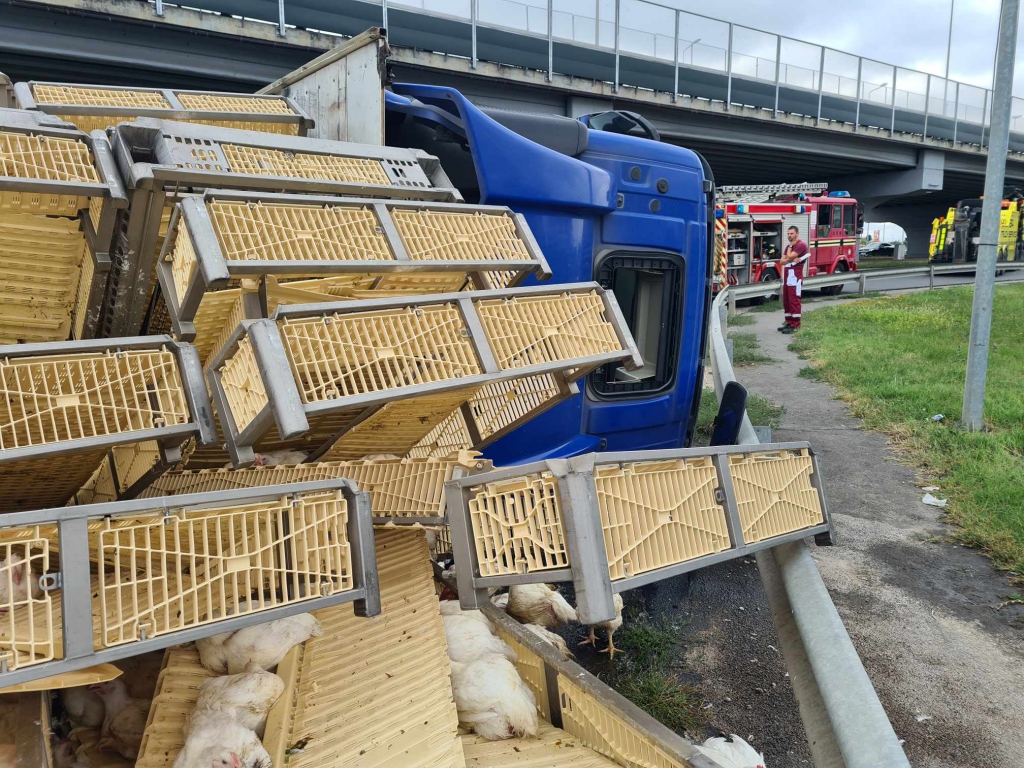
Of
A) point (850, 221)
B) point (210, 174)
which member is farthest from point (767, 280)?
point (210, 174)

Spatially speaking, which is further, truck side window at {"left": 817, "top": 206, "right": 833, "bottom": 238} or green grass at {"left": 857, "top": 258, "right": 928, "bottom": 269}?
green grass at {"left": 857, "top": 258, "right": 928, "bottom": 269}

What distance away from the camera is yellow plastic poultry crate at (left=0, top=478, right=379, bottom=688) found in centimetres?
157

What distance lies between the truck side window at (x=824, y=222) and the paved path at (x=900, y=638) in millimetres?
19207

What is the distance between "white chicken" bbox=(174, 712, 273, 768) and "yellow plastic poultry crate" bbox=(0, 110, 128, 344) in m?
1.82

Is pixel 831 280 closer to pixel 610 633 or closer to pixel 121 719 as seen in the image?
pixel 610 633

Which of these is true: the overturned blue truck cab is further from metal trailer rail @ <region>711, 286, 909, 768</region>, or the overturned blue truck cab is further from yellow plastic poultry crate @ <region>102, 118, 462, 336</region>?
metal trailer rail @ <region>711, 286, 909, 768</region>

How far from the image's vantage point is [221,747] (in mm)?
1934

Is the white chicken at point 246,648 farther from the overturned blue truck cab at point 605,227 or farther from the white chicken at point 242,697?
the overturned blue truck cab at point 605,227

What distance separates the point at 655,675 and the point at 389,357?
1.96 meters

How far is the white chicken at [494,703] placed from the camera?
93.2 inches

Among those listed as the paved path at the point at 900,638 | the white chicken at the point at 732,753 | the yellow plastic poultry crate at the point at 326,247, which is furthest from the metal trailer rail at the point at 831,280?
the white chicken at the point at 732,753

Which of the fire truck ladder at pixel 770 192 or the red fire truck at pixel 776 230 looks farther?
the fire truck ladder at pixel 770 192

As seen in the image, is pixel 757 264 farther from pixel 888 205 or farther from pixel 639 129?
pixel 888 205

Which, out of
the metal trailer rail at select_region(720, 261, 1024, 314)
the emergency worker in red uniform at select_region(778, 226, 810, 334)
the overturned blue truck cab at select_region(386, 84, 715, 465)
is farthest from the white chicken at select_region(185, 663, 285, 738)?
the metal trailer rail at select_region(720, 261, 1024, 314)
